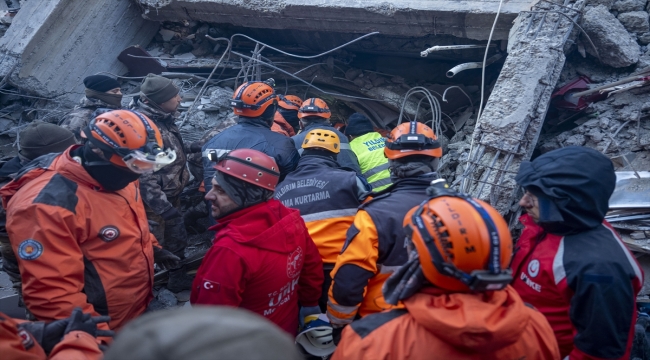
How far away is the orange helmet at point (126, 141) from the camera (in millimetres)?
2672

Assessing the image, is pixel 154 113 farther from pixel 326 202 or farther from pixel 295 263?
pixel 295 263

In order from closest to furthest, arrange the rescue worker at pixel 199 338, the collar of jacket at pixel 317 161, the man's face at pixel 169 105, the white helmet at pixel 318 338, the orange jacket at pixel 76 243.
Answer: the rescue worker at pixel 199 338, the orange jacket at pixel 76 243, the white helmet at pixel 318 338, the collar of jacket at pixel 317 161, the man's face at pixel 169 105

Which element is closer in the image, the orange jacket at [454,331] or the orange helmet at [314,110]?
the orange jacket at [454,331]

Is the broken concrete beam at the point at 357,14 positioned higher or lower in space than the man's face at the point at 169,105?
higher

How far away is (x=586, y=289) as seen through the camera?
2168 mm

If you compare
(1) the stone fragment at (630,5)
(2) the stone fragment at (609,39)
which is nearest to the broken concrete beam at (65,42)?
(2) the stone fragment at (609,39)

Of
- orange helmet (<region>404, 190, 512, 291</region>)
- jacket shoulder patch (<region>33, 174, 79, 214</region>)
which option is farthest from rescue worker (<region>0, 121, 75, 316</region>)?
orange helmet (<region>404, 190, 512, 291</region>)

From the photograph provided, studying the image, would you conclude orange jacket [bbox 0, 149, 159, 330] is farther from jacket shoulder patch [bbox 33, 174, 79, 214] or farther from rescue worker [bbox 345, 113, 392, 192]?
rescue worker [bbox 345, 113, 392, 192]

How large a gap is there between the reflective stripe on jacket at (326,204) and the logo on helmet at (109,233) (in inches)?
50.0

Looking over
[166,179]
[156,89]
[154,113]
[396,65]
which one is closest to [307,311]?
[166,179]

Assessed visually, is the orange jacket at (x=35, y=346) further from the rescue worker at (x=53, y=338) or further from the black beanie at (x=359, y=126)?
the black beanie at (x=359, y=126)

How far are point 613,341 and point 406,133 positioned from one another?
1.78 m

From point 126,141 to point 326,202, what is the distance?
4.76ft

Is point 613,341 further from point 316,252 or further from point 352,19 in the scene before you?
point 352,19
